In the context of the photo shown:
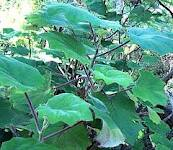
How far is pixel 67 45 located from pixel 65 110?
26 centimetres

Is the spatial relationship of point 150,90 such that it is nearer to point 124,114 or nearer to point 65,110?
point 124,114

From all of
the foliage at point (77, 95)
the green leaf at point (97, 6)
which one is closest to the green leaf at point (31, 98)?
the foliage at point (77, 95)

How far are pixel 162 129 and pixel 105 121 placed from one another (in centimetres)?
53

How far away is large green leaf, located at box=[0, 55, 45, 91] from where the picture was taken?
69 cm

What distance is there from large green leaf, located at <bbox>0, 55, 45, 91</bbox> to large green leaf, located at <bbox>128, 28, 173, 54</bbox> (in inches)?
12.6

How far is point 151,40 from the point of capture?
1021mm

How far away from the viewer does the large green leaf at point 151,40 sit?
3.26ft

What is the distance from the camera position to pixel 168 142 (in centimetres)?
126

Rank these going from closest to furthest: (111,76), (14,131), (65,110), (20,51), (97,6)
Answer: (65,110)
(111,76)
(14,131)
(20,51)
(97,6)

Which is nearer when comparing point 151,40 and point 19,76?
point 19,76

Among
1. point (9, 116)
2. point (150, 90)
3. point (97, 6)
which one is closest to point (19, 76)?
point (9, 116)

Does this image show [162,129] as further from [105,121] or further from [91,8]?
[91,8]

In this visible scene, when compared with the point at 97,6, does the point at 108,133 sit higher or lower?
lower

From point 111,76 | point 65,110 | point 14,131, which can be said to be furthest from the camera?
point 14,131
